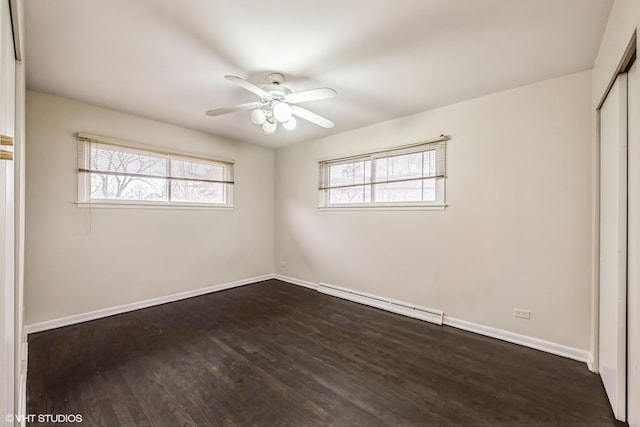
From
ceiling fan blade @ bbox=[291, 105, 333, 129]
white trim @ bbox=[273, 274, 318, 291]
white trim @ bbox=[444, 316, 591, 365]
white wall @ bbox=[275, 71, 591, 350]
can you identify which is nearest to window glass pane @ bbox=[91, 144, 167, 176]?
ceiling fan blade @ bbox=[291, 105, 333, 129]

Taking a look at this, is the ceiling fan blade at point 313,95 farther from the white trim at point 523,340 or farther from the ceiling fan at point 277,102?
the white trim at point 523,340

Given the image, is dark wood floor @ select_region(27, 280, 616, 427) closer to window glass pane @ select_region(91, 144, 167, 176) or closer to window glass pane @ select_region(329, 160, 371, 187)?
window glass pane @ select_region(91, 144, 167, 176)

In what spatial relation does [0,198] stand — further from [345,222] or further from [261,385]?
[345,222]

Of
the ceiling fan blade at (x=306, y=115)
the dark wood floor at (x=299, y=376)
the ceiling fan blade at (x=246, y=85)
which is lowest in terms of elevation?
the dark wood floor at (x=299, y=376)

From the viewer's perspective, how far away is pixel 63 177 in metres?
2.95

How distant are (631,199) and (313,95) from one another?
85.1 inches

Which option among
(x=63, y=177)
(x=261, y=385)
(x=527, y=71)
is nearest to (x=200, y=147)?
(x=63, y=177)

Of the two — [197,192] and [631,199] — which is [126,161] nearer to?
[197,192]

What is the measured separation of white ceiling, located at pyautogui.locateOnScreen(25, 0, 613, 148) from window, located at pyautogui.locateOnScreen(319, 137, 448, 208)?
71 cm

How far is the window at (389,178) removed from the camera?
3.22 m

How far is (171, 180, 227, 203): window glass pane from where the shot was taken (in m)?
3.87

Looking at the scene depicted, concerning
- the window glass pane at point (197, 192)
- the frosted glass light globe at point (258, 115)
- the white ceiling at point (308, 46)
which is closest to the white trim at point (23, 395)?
the window glass pane at point (197, 192)

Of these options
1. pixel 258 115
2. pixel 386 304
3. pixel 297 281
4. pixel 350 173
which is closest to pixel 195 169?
pixel 258 115

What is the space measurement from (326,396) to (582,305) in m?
2.33
